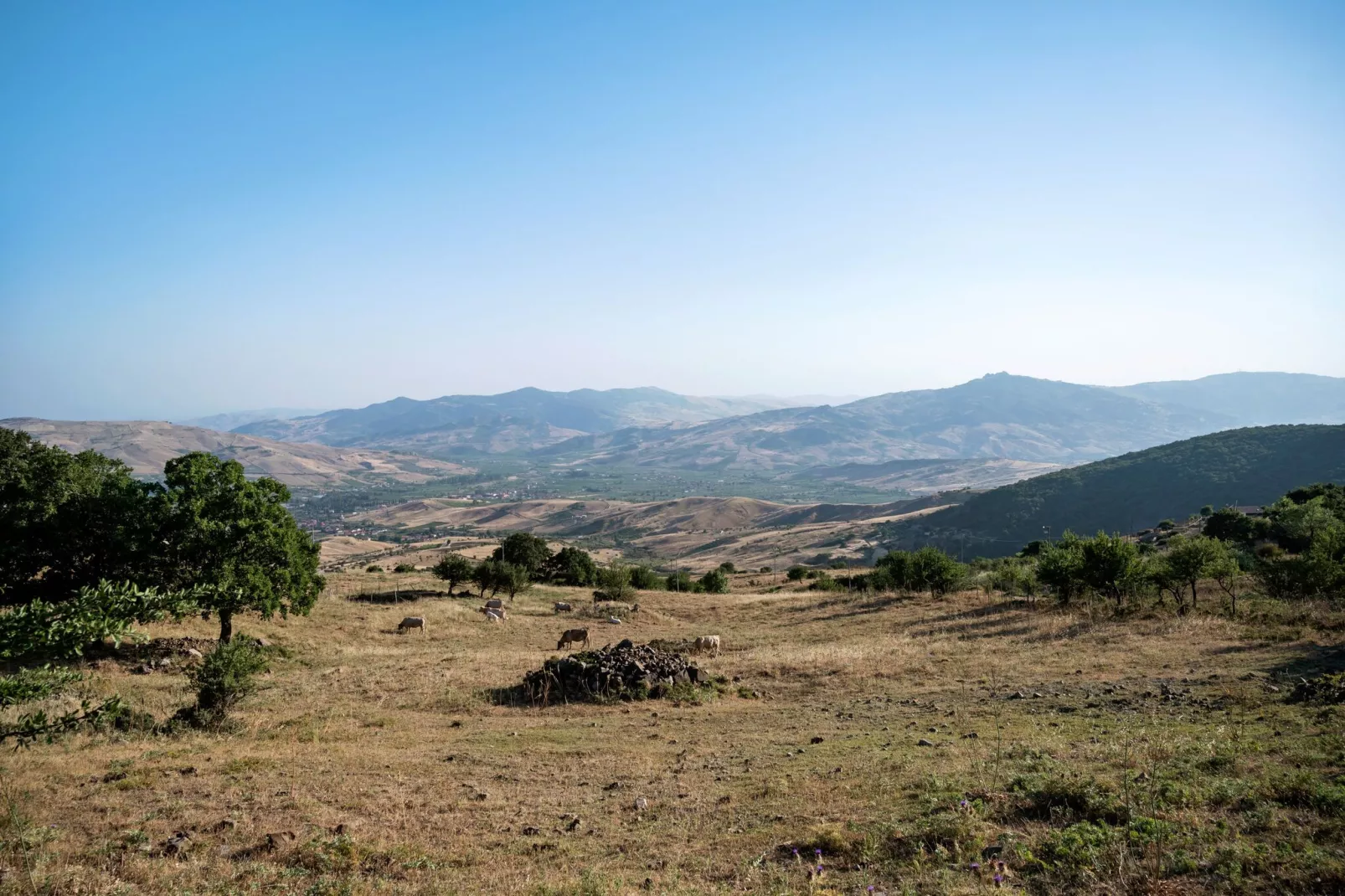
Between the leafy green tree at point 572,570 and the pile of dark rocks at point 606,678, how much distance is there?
40717 mm

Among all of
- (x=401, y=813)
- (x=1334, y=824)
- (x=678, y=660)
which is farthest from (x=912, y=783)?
(x=678, y=660)

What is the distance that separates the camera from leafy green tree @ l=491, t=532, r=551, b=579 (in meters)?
61.6

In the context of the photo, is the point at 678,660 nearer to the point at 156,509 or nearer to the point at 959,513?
the point at 156,509

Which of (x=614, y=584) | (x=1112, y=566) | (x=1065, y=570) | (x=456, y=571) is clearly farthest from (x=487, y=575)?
(x=1112, y=566)

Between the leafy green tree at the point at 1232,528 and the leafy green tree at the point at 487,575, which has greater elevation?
the leafy green tree at the point at 1232,528

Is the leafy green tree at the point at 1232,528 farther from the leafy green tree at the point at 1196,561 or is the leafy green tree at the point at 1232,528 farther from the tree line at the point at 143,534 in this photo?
the tree line at the point at 143,534

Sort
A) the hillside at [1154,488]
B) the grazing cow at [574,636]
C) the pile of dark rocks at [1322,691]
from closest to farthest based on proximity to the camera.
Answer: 1. the pile of dark rocks at [1322,691]
2. the grazing cow at [574,636]
3. the hillside at [1154,488]

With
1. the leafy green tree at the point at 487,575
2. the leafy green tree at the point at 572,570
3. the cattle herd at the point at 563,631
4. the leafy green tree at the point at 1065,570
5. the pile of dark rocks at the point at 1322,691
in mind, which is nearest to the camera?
the pile of dark rocks at the point at 1322,691

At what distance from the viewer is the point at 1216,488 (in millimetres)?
160750

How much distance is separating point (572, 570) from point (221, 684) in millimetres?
47721

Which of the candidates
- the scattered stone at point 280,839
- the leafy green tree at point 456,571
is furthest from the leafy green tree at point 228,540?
the leafy green tree at point 456,571

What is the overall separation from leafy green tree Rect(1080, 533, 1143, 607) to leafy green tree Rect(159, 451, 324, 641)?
42.3 meters

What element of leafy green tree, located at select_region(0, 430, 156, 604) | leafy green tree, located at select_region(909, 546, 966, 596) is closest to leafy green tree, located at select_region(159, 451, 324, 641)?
leafy green tree, located at select_region(0, 430, 156, 604)

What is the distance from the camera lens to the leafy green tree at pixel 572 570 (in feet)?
217
